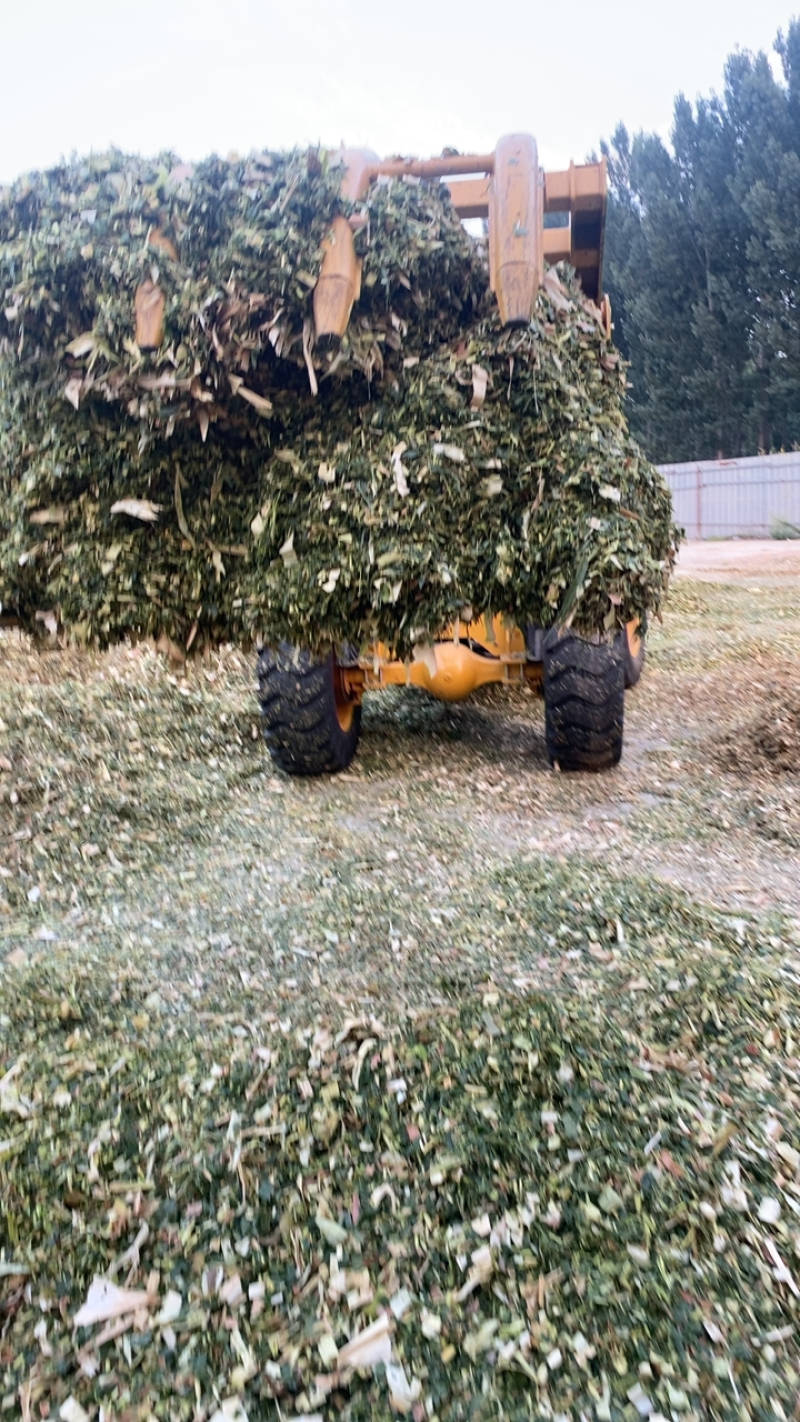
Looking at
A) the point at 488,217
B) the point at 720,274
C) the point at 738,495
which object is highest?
the point at 720,274

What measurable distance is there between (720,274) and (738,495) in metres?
9.99

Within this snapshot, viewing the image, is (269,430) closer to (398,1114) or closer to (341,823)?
(341,823)

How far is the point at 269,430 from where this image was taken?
2410 millimetres

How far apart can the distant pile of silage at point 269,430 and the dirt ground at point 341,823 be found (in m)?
0.87

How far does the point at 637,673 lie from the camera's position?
5730mm

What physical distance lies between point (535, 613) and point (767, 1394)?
1.84 meters

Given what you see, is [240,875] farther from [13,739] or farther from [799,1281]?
[799,1281]

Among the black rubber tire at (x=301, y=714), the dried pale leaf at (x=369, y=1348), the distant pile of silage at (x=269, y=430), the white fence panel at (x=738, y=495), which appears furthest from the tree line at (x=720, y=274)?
the dried pale leaf at (x=369, y=1348)

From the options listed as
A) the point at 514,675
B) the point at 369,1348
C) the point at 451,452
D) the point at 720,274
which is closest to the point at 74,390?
the point at 451,452

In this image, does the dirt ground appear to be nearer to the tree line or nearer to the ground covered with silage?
→ the ground covered with silage

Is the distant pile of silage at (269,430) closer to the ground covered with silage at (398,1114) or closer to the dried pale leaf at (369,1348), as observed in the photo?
the ground covered with silage at (398,1114)

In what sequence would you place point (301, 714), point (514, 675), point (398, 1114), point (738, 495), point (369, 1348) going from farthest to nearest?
point (738, 495)
point (514, 675)
point (301, 714)
point (398, 1114)
point (369, 1348)

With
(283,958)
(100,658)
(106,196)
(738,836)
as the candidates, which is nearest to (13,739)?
(100,658)

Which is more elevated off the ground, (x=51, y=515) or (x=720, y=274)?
(x=720, y=274)
